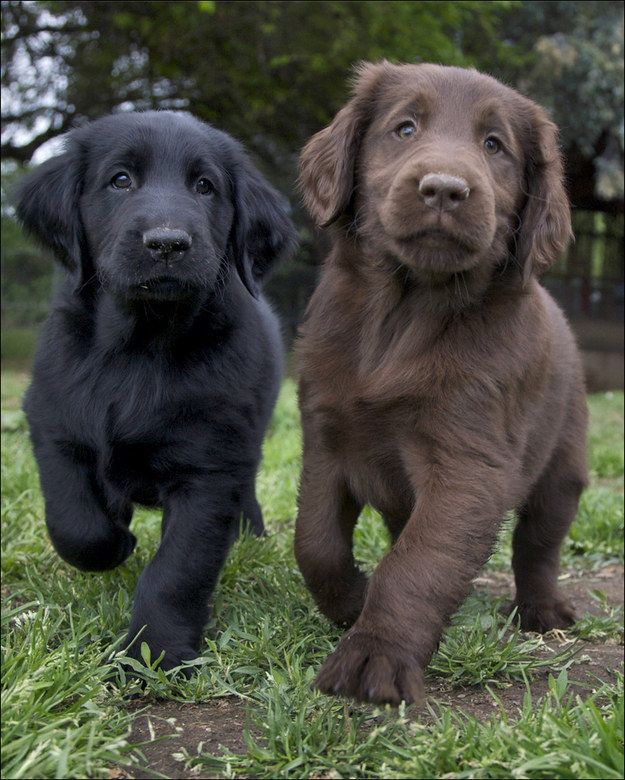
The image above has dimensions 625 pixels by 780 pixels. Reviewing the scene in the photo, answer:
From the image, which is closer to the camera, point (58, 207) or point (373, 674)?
point (373, 674)

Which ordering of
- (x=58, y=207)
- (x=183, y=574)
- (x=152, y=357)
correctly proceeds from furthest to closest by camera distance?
(x=58, y=207)
(x=152, y=357)
(x=183, y=574)

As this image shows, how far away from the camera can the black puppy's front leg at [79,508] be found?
306 centimetres

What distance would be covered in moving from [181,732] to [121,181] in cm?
169

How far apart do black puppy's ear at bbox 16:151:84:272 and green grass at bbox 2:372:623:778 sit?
111cm

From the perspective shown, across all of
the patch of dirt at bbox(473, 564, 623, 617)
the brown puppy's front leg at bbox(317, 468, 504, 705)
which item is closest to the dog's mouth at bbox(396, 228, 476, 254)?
the brown puppy's front leg at bbox(317, 468, 504, 705)

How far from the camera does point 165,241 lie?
2.76 m

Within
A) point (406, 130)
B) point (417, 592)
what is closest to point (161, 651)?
point (417, 592)

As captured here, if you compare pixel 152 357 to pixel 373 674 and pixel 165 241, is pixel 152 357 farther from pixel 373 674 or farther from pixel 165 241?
pixel 373 674

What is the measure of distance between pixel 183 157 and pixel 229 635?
149cm

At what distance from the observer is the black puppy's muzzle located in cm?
276

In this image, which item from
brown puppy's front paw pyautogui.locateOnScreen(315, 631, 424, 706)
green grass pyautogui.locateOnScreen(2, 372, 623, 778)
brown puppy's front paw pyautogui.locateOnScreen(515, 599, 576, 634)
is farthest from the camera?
brown puppy's front paw pyautogui.locateOnScreen(515, 599, 576, 634)

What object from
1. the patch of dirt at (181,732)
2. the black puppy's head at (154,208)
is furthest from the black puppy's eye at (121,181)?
the patch of dirt at (181,732)

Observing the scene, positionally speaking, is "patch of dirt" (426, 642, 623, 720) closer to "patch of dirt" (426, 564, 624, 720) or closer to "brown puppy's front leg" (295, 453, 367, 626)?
"patch of dirt" (426, 564, 624, 720)

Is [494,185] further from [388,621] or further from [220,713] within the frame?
[220,713]
